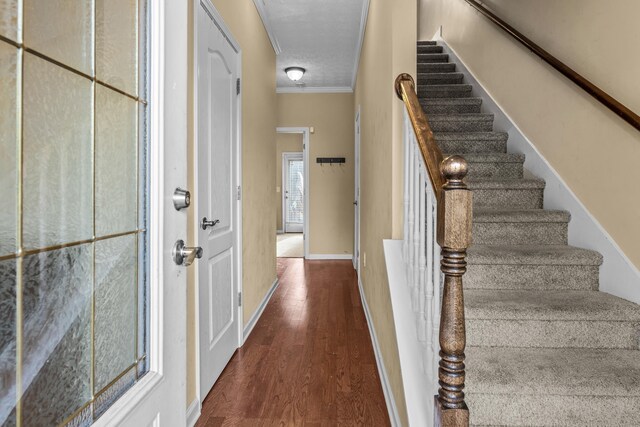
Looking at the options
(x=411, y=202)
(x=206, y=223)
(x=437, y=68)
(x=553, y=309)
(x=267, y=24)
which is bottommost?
(x=553, y=309)

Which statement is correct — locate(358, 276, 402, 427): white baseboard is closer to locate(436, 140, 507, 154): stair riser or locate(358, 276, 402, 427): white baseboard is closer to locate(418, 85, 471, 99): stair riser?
locate(436, 140, 507, 154): stair riser

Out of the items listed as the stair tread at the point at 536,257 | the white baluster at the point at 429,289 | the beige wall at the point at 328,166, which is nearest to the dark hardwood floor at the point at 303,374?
the white baluster at the point at 429,289

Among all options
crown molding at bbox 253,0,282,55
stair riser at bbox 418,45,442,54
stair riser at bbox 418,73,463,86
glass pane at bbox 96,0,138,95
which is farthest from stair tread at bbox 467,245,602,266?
stair riser at bbox 418,45,442,54

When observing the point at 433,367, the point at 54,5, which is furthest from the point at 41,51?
the point at 433,367

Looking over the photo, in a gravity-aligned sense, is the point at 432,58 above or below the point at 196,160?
above

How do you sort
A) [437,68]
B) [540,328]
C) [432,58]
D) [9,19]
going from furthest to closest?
[432,58] → [437,68] → [540,328] → [9,19]

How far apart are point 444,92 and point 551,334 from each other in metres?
2.43

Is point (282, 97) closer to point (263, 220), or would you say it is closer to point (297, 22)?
point (297, 22)

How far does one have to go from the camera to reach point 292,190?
1082 centimetres

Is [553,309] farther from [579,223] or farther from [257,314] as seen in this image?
[257,314]

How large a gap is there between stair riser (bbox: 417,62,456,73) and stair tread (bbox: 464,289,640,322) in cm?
282

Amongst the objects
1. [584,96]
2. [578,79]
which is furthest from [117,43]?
[584,96]

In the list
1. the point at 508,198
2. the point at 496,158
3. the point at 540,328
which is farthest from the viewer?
the point at 496,158

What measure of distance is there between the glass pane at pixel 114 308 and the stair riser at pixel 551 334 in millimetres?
1283
